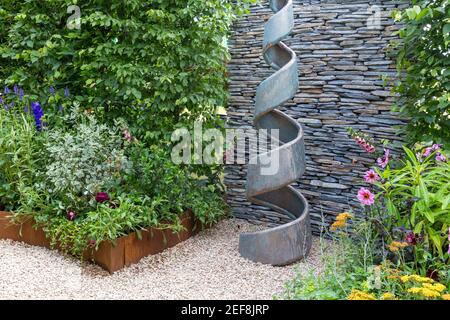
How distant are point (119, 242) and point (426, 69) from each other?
2.32 m

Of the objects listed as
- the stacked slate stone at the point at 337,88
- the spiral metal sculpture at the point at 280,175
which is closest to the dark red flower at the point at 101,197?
the spiral metal sculpture at the point at 280,175

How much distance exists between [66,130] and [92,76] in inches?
20.0

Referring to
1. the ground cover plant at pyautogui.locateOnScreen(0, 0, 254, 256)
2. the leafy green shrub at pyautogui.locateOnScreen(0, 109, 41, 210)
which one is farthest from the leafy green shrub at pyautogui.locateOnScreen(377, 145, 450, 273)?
the leafy green shrub at pyautogui.locateOnScreen(0, 109, 41, 210)

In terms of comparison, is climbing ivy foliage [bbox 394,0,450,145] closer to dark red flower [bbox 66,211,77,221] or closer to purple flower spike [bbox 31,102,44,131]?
dark red flower [bbox 66,211,77,221]

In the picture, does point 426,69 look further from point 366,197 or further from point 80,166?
point 80,166

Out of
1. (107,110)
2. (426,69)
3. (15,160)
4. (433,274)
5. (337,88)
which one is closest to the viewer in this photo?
(433,274)

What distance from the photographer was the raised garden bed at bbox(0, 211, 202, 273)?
3291mm

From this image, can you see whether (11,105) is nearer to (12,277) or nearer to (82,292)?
(12,277)

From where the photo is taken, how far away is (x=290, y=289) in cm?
292

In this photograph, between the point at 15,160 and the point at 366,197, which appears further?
the point at 15,160

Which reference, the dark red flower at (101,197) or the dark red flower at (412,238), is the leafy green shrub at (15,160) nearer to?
the dark red flower at (101,197)

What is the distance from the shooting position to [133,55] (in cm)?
414

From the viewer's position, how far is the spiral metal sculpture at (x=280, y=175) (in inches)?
137

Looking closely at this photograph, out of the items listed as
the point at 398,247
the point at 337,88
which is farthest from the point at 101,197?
the point at 337,88
